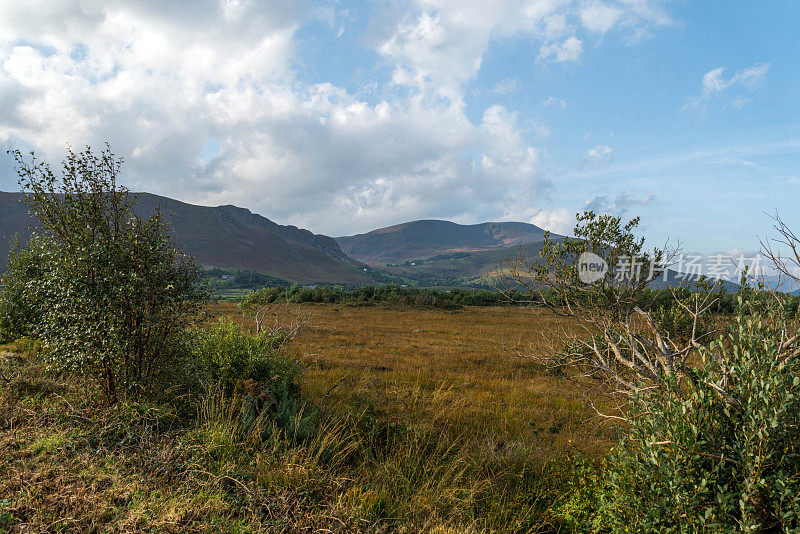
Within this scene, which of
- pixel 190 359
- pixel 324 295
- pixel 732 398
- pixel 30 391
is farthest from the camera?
pixel 324 295

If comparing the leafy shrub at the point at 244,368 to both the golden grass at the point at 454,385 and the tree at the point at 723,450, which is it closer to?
the golden grass at the point at 454,385

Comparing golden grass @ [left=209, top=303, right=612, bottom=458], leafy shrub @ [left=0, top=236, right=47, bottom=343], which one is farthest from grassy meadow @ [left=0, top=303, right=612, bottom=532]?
leafy shrub @ [left=0, top=236, right=47, bottom=343]

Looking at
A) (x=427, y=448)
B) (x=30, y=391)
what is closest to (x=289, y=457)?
(x=427, y=448)

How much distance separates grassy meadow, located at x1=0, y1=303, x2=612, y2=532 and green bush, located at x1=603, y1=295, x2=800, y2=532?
1.30 m

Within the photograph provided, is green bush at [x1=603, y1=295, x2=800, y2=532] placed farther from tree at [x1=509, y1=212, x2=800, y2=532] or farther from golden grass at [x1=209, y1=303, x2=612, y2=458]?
golden grass at [x1=209, y1=303, x2=612, y2=458]

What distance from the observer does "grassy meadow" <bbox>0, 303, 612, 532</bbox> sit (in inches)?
150

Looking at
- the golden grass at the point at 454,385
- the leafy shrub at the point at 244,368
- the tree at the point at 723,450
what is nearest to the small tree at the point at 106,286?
the leafy shrub at the point at 244,368

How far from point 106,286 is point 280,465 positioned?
423 cm

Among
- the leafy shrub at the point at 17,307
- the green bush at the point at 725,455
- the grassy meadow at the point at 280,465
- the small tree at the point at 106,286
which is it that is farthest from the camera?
the leafy shrub at the point at 17,307

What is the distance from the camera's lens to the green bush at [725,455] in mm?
2711

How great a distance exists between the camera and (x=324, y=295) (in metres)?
46.8

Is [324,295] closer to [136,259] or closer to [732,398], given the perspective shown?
[136,259]

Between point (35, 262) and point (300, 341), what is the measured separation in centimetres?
1021

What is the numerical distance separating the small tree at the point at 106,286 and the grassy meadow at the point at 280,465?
0.83m
